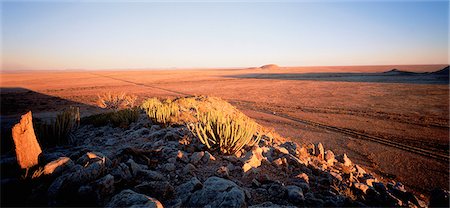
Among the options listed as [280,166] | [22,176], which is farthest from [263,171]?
[22,176]

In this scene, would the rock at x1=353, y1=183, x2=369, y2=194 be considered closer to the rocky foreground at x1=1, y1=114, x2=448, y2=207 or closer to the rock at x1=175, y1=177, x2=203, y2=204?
the rocky foreground at x1=1, y1=114, x2=448, y2=207

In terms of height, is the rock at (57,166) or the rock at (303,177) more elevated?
the rock at (57,166)

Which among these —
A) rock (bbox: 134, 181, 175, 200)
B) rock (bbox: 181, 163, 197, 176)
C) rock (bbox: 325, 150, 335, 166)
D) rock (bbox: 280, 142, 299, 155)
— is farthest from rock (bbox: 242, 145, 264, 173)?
rock (bbox: 325, 150, 335, 166)

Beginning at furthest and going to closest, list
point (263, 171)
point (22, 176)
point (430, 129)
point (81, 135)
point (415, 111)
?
1. point (415, 111)
2. point (430, 129)
3. point (81, 135)
4. point (263, 171)
5. point (22, 176)

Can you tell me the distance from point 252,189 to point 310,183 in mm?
972

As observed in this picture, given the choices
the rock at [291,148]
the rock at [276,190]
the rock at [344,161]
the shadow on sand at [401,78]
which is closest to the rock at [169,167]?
the rock at [276,190]

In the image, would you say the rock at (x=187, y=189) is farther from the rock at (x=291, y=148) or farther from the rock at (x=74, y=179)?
the rock at (x=291, y=148)

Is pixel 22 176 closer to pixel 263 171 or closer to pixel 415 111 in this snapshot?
pixel 263 171

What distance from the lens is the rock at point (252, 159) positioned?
380 cm

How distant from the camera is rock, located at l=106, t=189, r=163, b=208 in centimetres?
248

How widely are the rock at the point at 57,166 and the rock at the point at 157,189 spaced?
1058mm

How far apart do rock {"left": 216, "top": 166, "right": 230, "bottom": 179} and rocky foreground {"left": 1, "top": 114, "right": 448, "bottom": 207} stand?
0.01 m

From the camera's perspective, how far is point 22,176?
2.85 m

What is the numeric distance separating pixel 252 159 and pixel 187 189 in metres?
1.31
